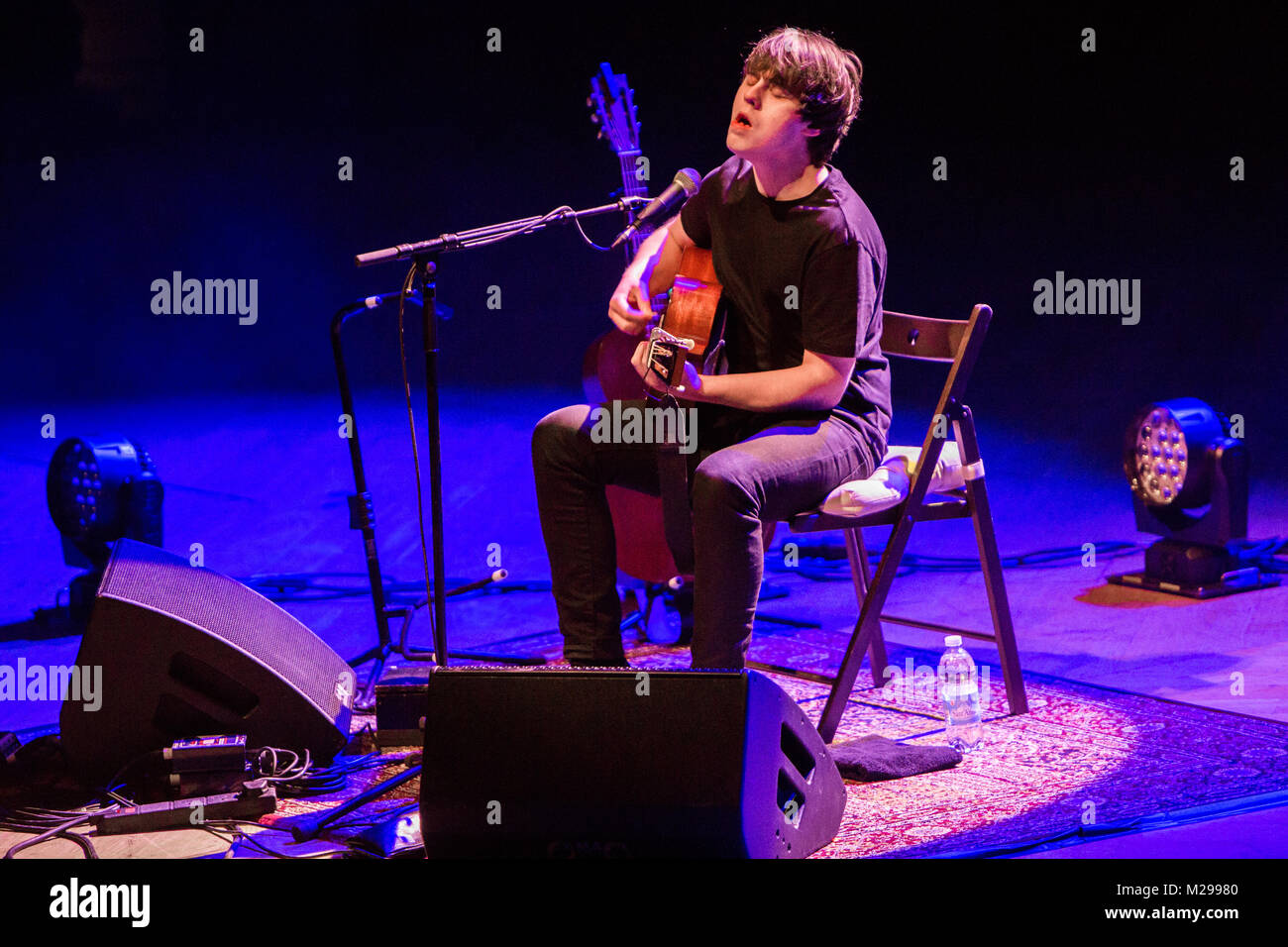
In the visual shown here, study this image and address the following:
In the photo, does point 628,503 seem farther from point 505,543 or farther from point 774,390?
point 505,543

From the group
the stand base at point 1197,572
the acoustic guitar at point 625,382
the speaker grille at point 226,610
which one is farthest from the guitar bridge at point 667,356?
the stand base at point 1197,572

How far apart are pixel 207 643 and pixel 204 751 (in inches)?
8.4

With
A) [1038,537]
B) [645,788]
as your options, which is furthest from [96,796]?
[1038,537]

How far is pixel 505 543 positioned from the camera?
507 cm

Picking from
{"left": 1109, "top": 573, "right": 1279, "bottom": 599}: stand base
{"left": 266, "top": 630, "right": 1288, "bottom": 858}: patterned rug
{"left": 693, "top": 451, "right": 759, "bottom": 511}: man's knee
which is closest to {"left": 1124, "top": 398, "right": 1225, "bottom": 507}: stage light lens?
{"left": 1109, "top": 573, "right": 1279, "bottom": 599}: stand base

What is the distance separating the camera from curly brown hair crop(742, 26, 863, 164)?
2803 millimetres

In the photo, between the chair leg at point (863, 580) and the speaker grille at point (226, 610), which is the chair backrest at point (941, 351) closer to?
the chair leg at point (863, 580)

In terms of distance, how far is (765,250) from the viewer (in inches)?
114

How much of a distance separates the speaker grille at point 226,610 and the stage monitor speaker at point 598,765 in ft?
2.62

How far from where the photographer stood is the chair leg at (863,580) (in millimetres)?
3324

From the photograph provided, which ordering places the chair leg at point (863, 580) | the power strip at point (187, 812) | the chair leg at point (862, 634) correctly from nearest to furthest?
the power strip at point (187, 812), the chair leg at point (862, 634), the chair leg at point (863, 580)

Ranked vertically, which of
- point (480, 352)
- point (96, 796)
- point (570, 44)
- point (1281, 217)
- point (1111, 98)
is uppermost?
point (570, 44)

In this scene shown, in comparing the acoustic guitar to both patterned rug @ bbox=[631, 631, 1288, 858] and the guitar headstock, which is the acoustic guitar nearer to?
the guitar headstock
